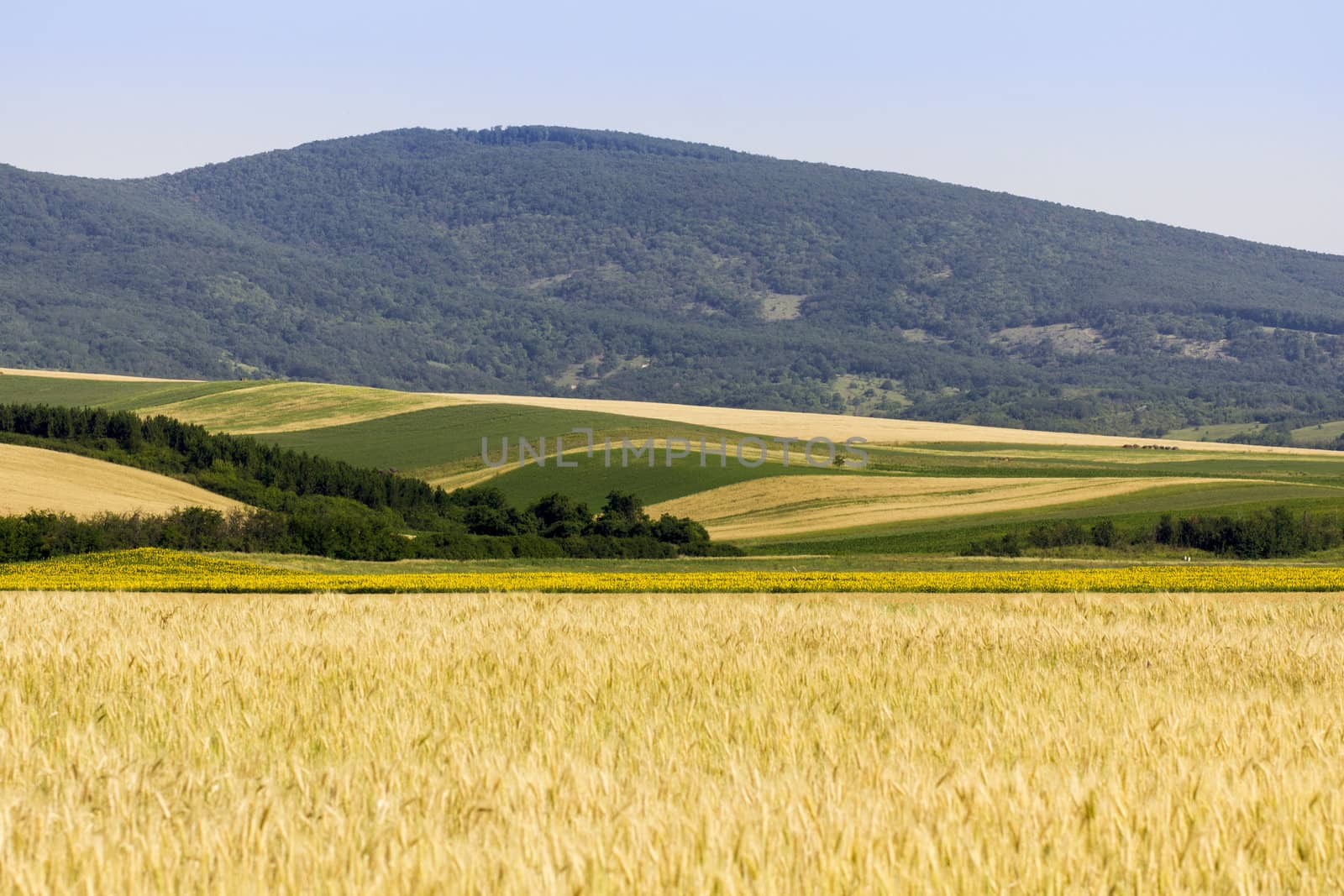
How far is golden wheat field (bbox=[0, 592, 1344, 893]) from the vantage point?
6.63 meters

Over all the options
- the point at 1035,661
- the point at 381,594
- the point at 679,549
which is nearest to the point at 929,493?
the point at 679,549

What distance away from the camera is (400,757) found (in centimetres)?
915

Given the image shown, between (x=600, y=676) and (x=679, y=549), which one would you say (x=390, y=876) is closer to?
(x=600, y=676)

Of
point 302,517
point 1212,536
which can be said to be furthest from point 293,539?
point 1212,536

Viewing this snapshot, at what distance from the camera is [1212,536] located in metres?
52.7

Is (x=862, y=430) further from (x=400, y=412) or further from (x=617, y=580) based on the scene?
(x=617, y=580)

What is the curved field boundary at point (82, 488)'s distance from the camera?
160 feet

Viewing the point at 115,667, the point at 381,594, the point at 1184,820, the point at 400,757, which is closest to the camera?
the point at 1184,820

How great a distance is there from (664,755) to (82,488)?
49047 mm

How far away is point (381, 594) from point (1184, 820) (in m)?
21.7

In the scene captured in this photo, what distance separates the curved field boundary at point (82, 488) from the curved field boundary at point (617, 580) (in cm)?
1199

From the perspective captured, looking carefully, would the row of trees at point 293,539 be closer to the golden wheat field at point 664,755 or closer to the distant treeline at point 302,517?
the distant treeline at point 302,517

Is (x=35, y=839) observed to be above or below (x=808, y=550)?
above

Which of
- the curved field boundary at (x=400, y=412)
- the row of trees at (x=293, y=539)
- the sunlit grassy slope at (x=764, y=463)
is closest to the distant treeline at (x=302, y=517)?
the row of trees at (x=293, y=539)
